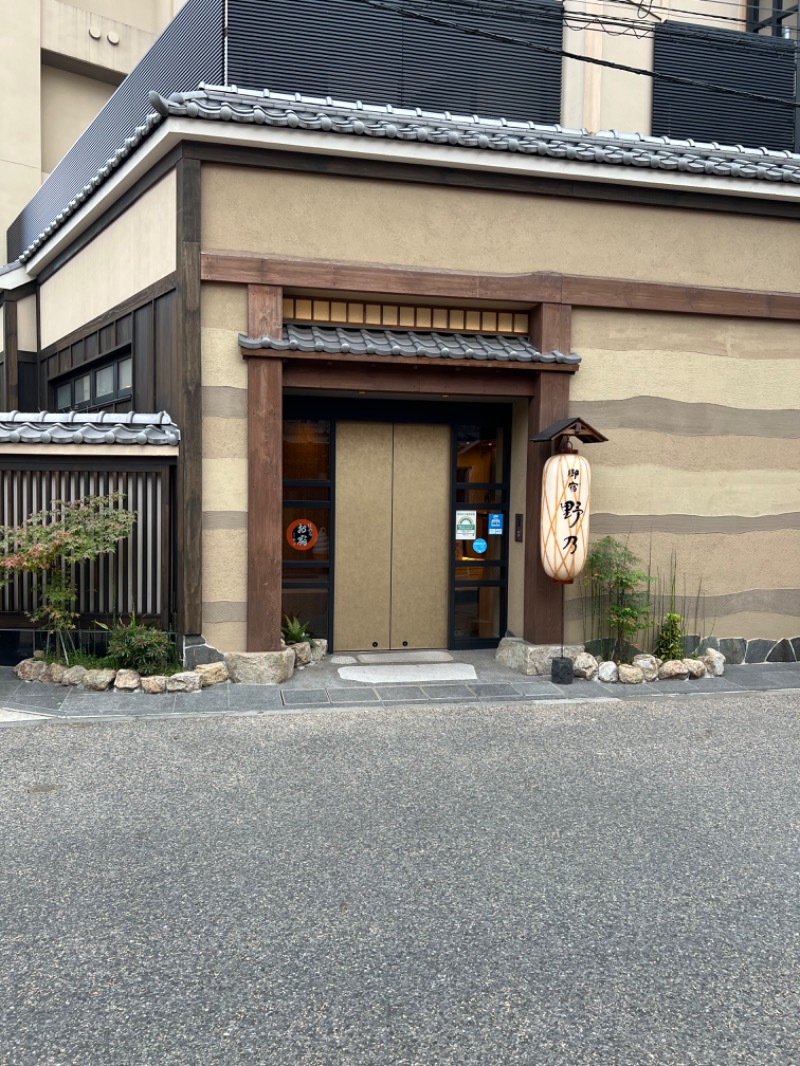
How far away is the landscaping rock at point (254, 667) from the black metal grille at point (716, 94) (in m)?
9.60

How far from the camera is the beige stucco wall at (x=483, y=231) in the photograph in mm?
7996

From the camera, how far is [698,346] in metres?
9.11

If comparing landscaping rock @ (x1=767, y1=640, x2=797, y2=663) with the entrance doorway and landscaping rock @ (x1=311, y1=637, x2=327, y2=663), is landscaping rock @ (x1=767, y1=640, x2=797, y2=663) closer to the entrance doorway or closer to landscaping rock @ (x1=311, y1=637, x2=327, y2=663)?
the entrance doorway

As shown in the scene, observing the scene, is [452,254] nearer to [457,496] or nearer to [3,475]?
[457,496]

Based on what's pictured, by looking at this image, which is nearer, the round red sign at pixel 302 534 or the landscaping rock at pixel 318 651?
the landscaping rock at pixel 318 651

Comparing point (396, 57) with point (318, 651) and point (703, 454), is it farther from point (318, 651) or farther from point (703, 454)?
point (318, 651)

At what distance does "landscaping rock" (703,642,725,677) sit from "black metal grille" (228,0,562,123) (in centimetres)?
732

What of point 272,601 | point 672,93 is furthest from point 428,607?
point 672,93

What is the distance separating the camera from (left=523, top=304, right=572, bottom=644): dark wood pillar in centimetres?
867

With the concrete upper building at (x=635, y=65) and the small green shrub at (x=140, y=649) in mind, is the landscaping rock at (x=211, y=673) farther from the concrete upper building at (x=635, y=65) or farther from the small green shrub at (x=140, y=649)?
the concrete upper building at (x=635, y=65)

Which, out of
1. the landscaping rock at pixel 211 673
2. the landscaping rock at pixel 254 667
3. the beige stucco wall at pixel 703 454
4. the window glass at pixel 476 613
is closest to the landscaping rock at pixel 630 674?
the beige stucco wall at pixel 703 454

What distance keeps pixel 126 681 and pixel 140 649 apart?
0.36 metres

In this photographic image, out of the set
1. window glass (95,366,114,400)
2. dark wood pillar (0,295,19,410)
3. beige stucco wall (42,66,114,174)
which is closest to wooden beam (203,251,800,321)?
window glass (95,366,114,400)

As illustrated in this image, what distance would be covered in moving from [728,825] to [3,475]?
7.06 metres
